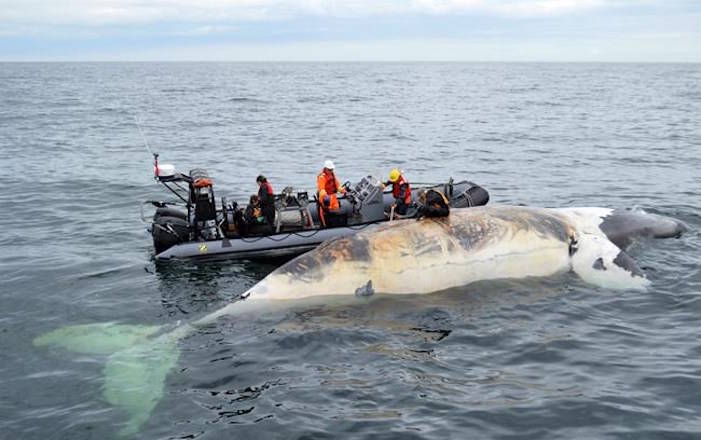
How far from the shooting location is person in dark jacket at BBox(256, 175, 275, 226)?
19.3m

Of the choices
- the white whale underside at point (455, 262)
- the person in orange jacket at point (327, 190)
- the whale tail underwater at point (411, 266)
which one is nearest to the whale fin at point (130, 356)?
the whale tail underwater at point (411, 266)

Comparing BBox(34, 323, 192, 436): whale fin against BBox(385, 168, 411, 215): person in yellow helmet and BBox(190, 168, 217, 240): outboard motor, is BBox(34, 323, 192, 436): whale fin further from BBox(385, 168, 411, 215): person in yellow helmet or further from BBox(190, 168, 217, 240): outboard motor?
BBox(385, 168, 411, 215): person in yellow helmet

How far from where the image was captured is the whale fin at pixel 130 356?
1118 cm

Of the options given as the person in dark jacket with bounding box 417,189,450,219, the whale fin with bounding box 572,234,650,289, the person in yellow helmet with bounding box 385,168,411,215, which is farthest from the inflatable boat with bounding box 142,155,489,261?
the whale fin with bounding box 572,234,650,289

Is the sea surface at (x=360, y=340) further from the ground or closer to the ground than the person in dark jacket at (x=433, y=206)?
closer to the ground

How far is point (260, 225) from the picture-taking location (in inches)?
783

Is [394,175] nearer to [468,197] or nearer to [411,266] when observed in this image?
[468,197]

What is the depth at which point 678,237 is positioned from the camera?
63.1ft

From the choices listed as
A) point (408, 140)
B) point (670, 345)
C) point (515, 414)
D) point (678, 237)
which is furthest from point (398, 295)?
point (408, 140)

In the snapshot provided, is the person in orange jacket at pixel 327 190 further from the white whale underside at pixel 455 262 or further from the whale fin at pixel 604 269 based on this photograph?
the whale fin at pixel 604 269

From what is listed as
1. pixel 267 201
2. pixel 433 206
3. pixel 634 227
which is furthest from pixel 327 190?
pixel 634 227

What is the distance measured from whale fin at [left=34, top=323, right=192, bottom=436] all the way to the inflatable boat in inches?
216

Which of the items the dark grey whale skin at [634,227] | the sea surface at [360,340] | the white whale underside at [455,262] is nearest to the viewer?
the sea surface at [360,340]

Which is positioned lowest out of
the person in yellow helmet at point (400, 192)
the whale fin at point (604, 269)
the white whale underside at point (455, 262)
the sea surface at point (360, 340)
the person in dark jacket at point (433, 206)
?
the sea surface at point (360, 340)
